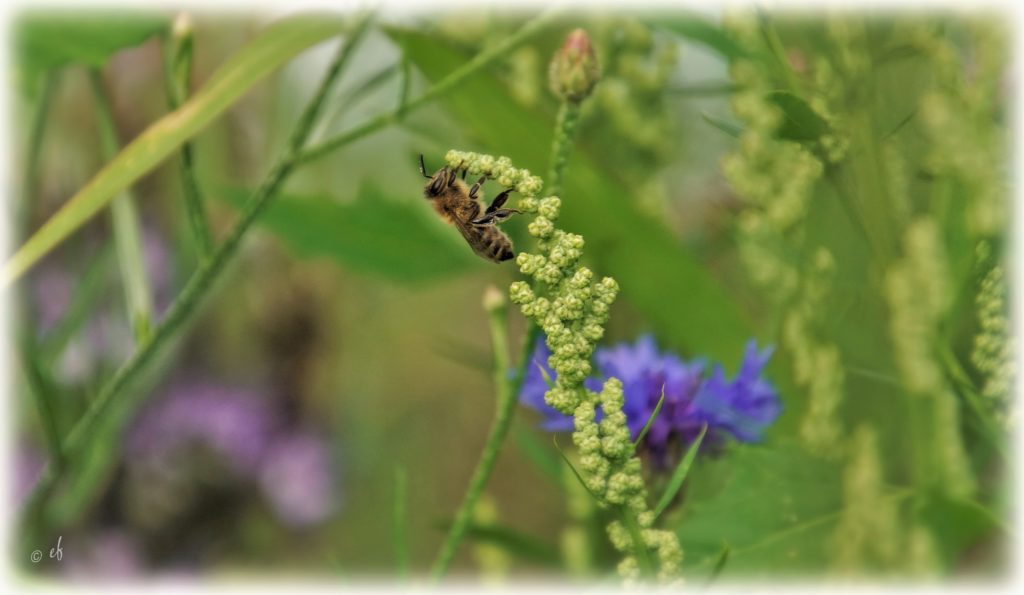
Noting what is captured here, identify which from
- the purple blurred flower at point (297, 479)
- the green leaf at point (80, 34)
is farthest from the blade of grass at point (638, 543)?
the purple blurred flower at point (297, 479)

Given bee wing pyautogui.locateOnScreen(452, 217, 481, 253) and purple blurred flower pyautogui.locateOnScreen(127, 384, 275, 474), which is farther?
purple blurred flower pyautogui.locateOnScreen(127, 384, 275, 474)

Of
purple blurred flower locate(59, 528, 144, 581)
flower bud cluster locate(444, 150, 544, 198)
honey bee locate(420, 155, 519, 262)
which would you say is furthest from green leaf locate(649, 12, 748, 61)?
purple blurred flower locate(59, 528, 144, 581)

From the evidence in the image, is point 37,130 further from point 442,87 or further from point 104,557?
point 104,557

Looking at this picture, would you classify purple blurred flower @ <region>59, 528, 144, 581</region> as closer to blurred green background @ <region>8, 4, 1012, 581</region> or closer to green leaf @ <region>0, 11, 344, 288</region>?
blurred green background @ <region>8, 4, 1012, 581</region>

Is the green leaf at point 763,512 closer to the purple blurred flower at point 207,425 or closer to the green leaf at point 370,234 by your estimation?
the green leaf at point 370,234

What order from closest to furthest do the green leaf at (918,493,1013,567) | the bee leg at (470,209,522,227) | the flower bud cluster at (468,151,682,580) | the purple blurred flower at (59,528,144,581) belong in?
the flower bud cluster at (468,151,682,580)
the bee leg at (470,209,522,227)
the green leaf at (918,493,1013,567)
the purple blurred flower at (59,528,144,581)

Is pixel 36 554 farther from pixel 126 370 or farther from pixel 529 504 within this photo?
pixel 529 504
